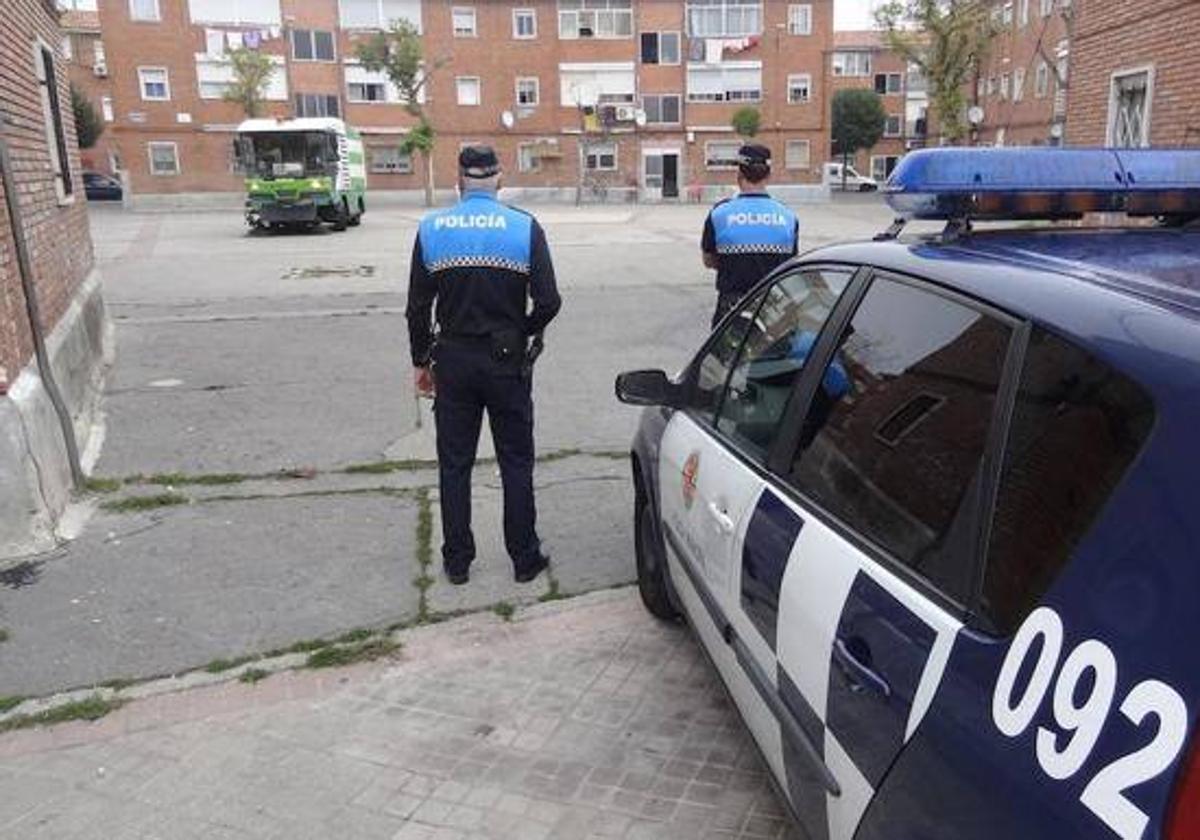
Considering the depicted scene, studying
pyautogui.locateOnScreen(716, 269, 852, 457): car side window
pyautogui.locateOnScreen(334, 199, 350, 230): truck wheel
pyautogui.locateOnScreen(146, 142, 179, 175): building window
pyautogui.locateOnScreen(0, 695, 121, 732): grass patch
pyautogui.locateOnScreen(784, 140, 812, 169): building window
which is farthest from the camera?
pyautogui.locateOnScreen(784, 140, 812, 169): building window

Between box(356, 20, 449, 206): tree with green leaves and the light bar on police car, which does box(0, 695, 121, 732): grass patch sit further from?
box(356, 20, 449, 206): tree with green leaves

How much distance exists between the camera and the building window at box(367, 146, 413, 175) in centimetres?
5112

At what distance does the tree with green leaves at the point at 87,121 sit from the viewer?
51156 millimetres

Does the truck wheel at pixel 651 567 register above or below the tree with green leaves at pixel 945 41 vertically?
below

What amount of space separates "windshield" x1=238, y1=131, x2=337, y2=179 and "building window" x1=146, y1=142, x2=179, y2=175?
981 inches

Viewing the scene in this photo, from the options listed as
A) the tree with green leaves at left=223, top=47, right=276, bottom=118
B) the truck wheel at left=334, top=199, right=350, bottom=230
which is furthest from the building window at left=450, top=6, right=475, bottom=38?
the truck wheel at left=334, top=199, right=350, bottom=230

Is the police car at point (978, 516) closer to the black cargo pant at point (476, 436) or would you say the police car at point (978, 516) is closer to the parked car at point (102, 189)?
the black cargo pant at point (476, 436)

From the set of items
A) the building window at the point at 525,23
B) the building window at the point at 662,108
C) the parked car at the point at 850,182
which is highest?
the building window at the point at 525,23

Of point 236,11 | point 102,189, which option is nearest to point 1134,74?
point 236,11

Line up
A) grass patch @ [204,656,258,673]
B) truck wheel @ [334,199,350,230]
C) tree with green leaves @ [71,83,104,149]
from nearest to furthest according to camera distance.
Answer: grass patch @ [204,656,258,673] → truck wheel @ [334,199,350,230] → tree with green leaves @ [71,83,104,149]

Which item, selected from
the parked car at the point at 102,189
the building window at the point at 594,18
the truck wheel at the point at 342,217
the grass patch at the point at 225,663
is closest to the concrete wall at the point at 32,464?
the grass patch at the point at 225,663

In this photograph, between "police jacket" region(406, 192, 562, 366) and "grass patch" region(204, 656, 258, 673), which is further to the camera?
"police jacket" region(406, 192, 562, 366)

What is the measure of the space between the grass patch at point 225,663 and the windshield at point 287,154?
25.5 meters

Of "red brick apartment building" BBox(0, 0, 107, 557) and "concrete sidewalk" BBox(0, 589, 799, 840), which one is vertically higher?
"red brick apartment building" BBox(0, 0, 107, 557)
